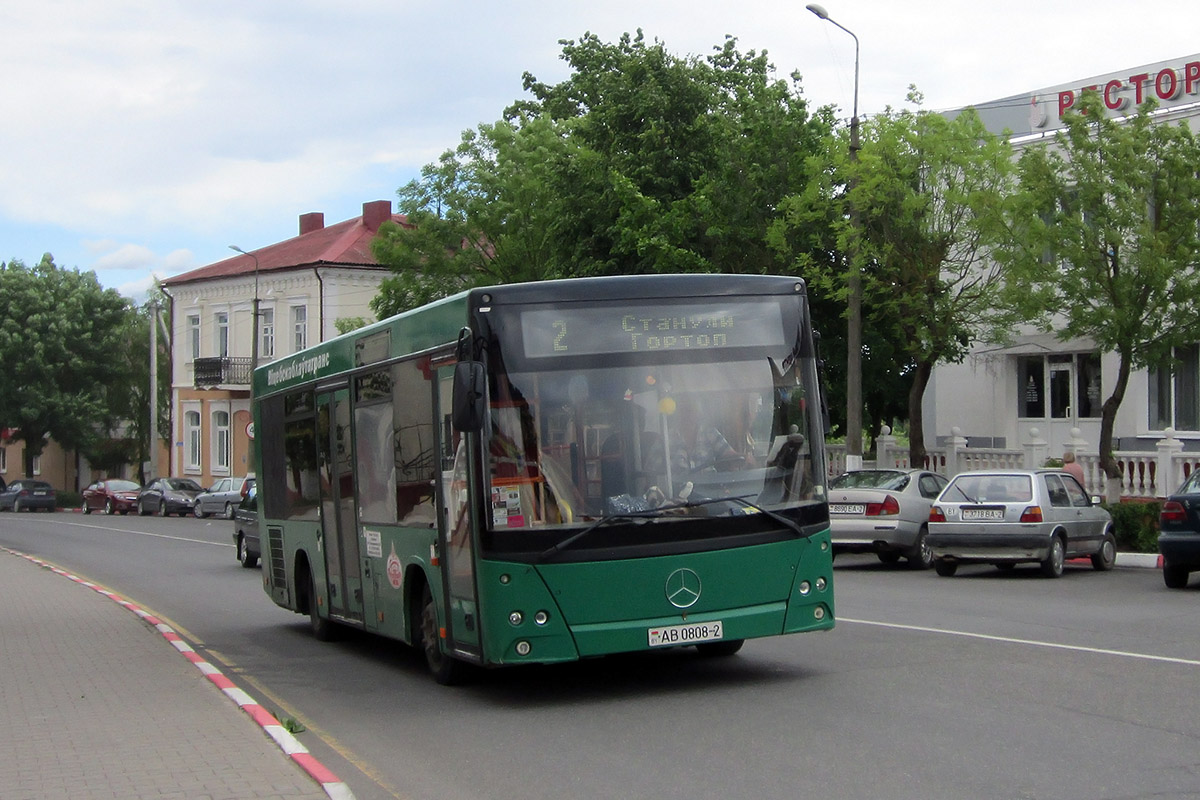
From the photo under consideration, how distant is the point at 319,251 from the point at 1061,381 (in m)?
35.3

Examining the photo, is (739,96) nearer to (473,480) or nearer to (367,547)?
(367,547)

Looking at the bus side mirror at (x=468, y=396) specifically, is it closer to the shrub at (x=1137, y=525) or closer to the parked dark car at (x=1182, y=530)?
the parked dark car at (x=1182, y=530)

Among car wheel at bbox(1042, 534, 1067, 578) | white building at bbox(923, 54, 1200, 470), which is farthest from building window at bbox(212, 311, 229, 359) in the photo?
car wheel at bbox(1042, 534, 1067, 578)

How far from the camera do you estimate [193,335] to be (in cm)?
6412

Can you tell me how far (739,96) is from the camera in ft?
106

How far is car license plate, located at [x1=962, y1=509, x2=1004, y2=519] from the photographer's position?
19.0 meters

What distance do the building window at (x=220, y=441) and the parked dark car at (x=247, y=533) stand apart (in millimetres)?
36416

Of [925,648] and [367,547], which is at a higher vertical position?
[367,547]

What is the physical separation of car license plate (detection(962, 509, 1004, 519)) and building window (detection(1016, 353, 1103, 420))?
43.5 feet

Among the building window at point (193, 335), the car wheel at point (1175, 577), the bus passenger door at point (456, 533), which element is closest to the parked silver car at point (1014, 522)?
the car wheel at point (1175, 577)

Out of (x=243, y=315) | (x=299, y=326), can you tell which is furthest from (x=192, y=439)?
(x=299, y=326)

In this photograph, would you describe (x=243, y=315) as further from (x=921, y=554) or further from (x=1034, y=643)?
(x=1034, y=643)

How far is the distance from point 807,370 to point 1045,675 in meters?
2.77

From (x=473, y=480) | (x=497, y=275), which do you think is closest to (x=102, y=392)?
(x=497, y=275)
